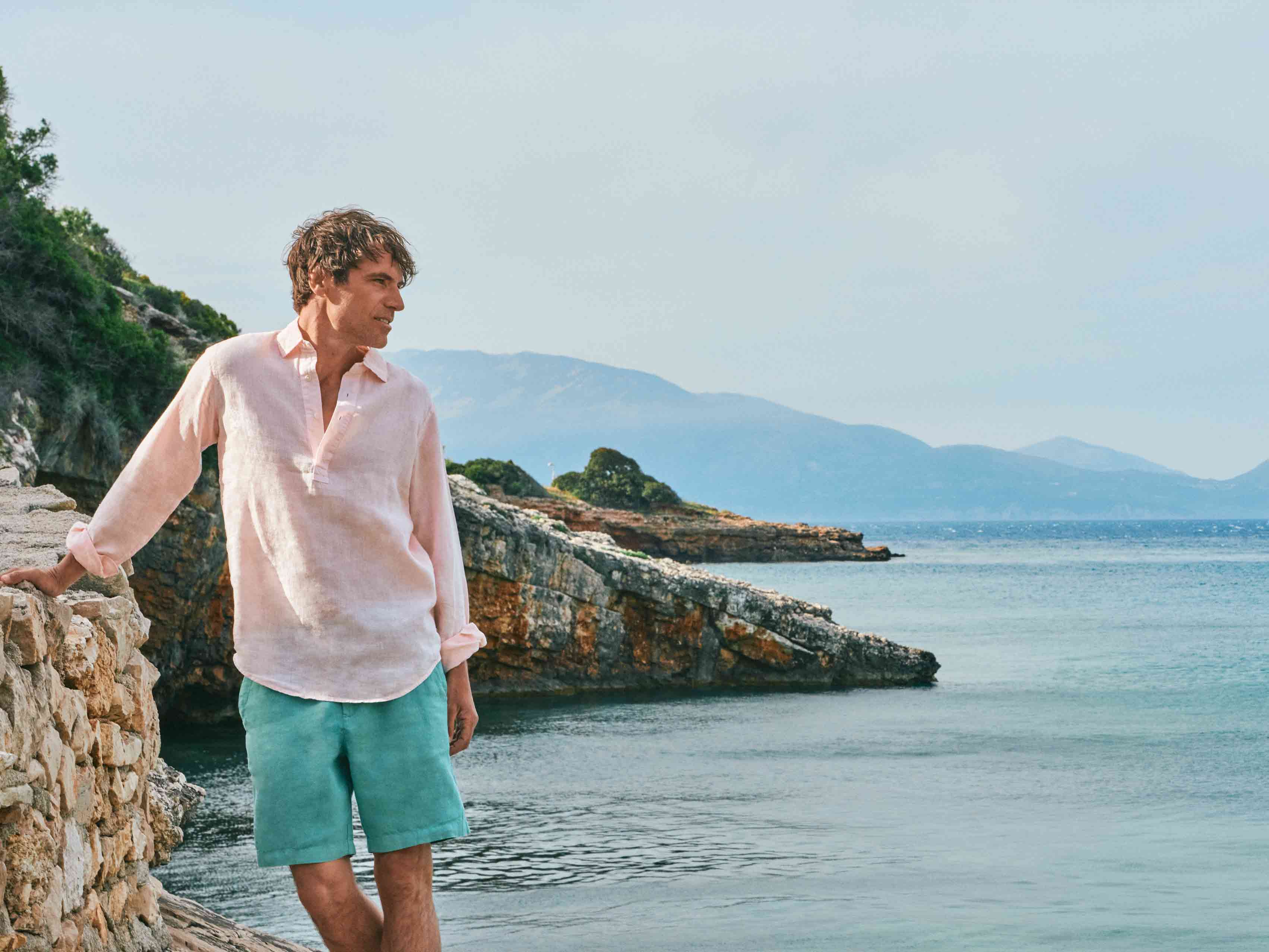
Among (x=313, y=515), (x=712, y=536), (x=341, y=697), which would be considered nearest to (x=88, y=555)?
(x=313, y=515)

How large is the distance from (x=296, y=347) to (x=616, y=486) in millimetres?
78448

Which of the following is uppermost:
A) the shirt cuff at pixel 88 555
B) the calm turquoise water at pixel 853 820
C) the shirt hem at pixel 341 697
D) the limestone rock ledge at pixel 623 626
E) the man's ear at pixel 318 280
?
the man's ear at pixel 318 280

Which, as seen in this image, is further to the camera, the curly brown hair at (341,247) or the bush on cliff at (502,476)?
the bush on cliff at (502,476)

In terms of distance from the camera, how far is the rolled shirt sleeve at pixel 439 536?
10.9ft

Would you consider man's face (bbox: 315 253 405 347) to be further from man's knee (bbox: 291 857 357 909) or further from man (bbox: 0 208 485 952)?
man's knee (bbox: 291 857 357 909)

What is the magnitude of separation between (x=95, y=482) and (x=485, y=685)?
25.8 feet

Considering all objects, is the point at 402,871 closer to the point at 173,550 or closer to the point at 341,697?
the point at 341,697

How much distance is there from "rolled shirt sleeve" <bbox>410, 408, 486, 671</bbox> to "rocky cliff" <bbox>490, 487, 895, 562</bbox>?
55952 millimetres

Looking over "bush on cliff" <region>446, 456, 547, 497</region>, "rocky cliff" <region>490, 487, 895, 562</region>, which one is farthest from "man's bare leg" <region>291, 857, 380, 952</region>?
"rocky cliff" <region>490, 487, 895, 562</region>

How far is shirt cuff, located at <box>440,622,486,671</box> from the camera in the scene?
10.9 ft

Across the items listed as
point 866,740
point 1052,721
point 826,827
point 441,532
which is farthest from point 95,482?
point 1052,721

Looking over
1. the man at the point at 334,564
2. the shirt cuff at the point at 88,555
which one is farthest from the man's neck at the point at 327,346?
the shirt cuff at the point at 88,555

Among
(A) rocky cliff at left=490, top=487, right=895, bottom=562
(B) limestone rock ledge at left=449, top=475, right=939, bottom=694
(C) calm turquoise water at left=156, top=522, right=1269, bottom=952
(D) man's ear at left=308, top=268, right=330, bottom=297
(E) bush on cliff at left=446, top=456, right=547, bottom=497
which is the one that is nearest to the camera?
(D) man's ear at left=308, top=268, right=330, bottom=297

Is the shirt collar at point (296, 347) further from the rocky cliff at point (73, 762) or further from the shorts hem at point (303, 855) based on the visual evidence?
the shorts hem at point (303, 855)
